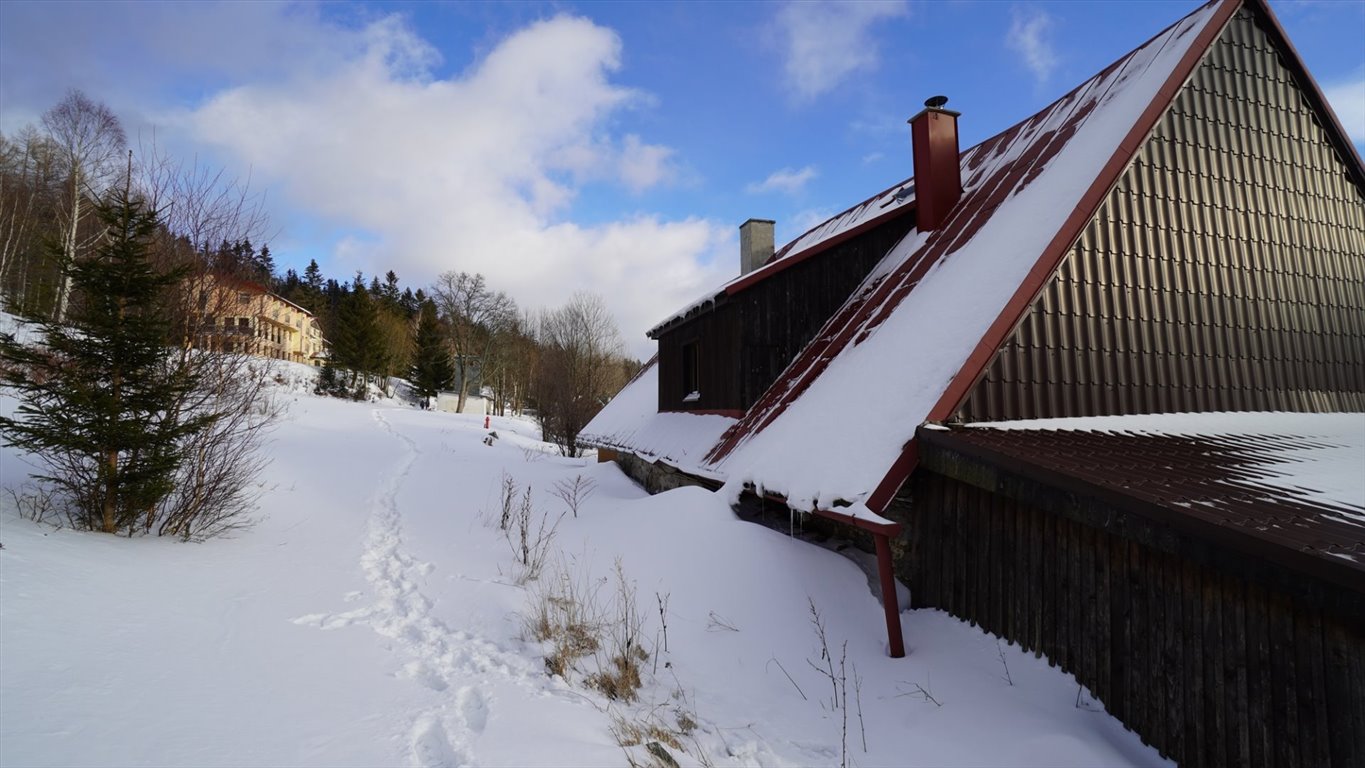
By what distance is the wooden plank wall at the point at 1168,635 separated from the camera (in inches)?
123

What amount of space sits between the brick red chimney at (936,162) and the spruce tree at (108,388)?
10137mm

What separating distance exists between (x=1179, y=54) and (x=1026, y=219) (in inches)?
120

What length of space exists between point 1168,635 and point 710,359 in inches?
314

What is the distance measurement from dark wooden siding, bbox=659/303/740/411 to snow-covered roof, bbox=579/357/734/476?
0.29 m

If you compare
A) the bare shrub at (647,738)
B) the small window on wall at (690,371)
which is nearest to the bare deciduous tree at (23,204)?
the small window on wall at (690,371)

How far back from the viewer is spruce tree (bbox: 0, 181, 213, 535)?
6.83m

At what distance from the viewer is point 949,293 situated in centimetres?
703

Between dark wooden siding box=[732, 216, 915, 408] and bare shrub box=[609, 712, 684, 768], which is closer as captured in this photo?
bare shrub box=[609, 712, 684, 768]

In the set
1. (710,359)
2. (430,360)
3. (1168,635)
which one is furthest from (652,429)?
(430,360)

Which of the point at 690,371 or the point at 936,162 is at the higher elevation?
the point at 936,162

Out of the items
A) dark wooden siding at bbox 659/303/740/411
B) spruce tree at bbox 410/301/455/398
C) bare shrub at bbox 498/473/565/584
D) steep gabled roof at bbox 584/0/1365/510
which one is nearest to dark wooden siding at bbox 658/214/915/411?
dark wooden siding at bbox 659/303/740/411

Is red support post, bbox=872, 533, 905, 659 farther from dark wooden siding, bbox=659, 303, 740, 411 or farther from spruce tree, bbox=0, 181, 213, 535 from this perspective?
spruce tree, bbox=0, 181, 213, 535

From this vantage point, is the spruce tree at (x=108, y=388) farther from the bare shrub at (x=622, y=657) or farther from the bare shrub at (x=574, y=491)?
the bare shrub at (x=574, y=491)

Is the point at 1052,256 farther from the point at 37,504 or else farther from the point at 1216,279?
the point at 37,504
